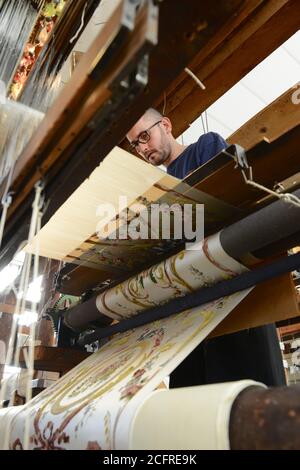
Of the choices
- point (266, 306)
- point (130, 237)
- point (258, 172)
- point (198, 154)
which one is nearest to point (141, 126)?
point (198, 154)

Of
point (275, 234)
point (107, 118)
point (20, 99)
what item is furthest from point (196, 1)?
point (20, 99)

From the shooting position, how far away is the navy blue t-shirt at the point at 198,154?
123cm

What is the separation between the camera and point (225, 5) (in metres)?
0.44

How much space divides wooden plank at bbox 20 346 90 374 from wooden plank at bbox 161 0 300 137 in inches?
43.8

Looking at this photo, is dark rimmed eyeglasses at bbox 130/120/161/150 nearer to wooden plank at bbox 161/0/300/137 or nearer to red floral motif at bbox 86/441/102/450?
wooden plank at bbox 161/0/300/137

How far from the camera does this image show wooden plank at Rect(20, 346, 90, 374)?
1.47m

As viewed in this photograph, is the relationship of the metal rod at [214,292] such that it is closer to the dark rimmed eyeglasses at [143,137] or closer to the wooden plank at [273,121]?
the wooden plank at [273,121]

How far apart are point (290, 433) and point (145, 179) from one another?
2.15 feet

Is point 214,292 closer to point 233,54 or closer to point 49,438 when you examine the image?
point 49,438

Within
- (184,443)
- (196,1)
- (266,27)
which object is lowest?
(184,443)

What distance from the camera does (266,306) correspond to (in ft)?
3.04

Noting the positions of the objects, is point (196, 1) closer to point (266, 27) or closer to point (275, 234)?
point (275, 234)

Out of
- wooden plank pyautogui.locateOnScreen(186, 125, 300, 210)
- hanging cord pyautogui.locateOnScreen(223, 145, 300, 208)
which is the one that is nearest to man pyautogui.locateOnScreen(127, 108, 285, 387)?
wooden plank pyautogui.locateOnScreen(186, 125, 300, 210)

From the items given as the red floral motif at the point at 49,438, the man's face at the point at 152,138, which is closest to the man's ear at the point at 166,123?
the man's face at the point at 152,138
